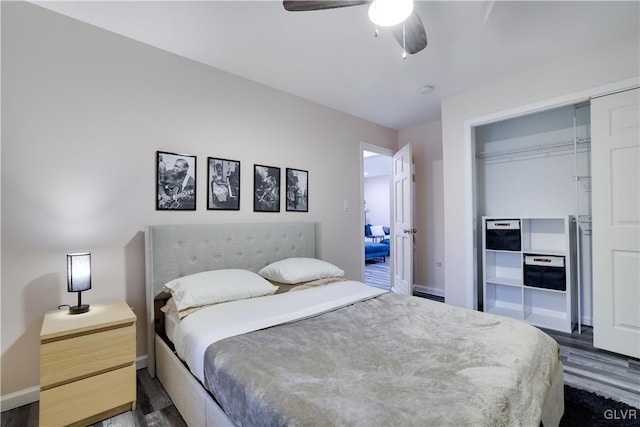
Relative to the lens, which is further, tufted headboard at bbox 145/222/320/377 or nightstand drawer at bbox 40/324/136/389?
tufted headboard at bbox 145/222/320/377

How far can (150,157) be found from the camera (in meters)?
2.29

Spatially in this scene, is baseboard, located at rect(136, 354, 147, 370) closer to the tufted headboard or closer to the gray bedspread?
the tufted headboard

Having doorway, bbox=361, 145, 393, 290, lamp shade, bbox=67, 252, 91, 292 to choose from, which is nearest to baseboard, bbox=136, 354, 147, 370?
lamp shade, bbox=67, 252, 91, 292

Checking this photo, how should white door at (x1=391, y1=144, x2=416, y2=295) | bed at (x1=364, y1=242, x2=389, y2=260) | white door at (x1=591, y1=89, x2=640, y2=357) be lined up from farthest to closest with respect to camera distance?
bed at (x1=364, y1=242, x2=389, y2=260) < white door at (x1=391, y1=144, x2=416, y2=295) < white door at (x1=591, y1=89, x2=640, y2=357)

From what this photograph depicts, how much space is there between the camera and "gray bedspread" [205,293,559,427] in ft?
3.01

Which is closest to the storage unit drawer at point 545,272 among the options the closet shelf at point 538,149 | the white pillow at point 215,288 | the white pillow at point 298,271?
the closet shelf at point 538,149

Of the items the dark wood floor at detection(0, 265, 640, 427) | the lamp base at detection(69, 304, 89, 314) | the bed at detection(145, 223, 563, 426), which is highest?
the lamp base at detection(69, 304, 89, 314)

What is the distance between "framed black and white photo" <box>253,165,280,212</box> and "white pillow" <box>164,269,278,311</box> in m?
0.86

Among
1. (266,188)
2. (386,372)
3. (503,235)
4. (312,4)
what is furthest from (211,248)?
(503,235)

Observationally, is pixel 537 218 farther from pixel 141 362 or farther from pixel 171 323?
pixel 141 362

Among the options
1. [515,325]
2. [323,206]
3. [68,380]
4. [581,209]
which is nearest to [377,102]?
[323,206]

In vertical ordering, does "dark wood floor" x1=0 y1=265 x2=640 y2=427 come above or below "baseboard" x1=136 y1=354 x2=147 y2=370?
below

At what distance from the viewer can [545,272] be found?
9.78 ft

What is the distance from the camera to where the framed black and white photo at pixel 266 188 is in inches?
115
